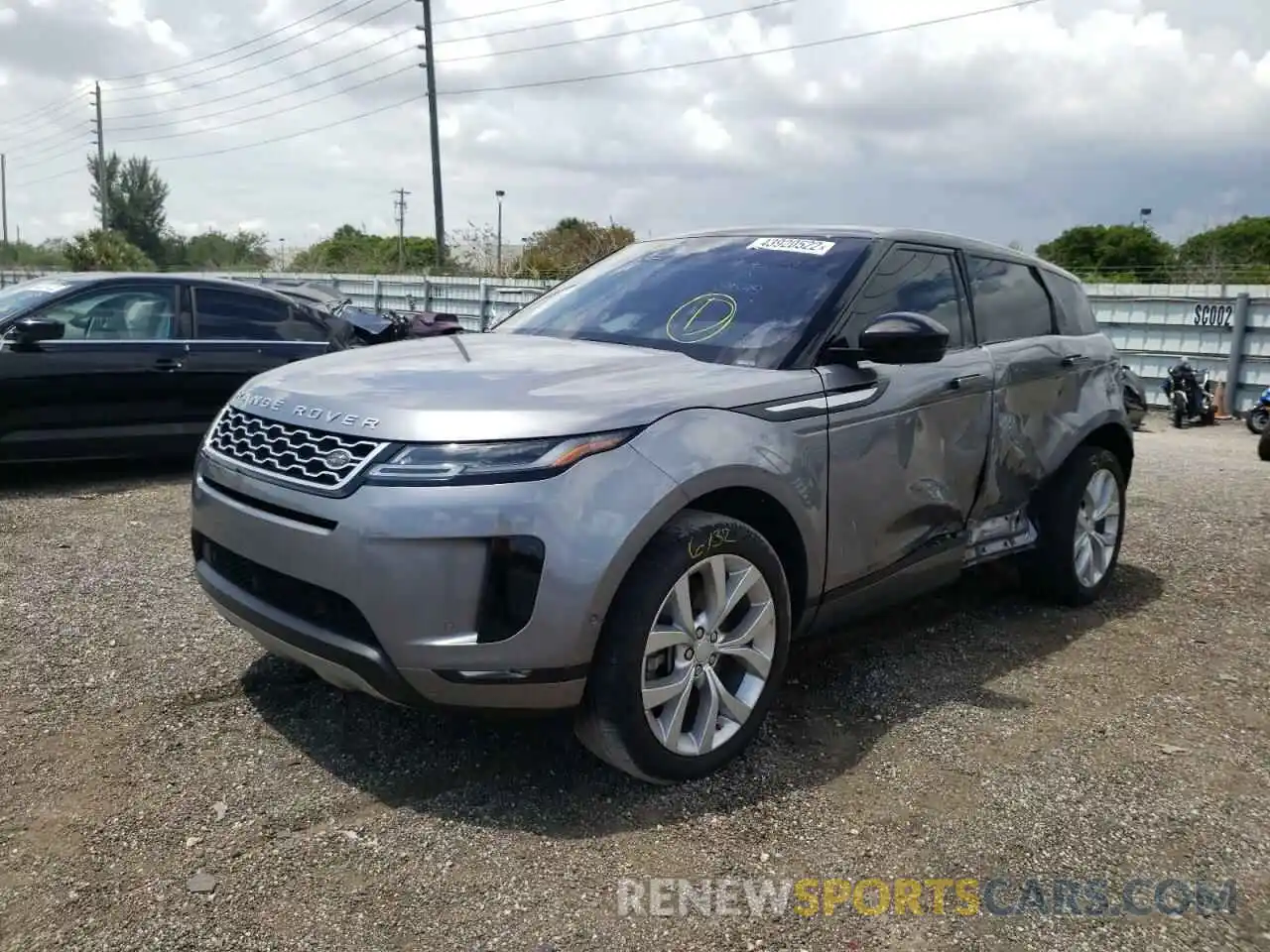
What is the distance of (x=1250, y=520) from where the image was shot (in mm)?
6750

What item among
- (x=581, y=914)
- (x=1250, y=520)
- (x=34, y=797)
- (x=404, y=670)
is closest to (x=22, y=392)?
(x=34, y=797)

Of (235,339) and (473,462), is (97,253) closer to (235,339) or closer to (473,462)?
(235,339)

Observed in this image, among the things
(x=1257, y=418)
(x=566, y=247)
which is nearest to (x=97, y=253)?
(x=566, y=247)

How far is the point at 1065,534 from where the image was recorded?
4.66 meters

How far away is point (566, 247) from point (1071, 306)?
23375 millimetres

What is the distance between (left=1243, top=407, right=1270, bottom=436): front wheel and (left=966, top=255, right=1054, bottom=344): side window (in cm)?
981

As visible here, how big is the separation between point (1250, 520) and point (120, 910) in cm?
665

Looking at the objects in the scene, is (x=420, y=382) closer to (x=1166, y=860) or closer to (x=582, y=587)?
(x=582, y=587)

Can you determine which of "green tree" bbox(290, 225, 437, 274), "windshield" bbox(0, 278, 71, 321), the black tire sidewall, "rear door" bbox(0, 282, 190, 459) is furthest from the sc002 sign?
"green tree" bbox(290, 225, 437, 274)

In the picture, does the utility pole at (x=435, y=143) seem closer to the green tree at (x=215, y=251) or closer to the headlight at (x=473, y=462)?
the green tree at (x=215, y=251)

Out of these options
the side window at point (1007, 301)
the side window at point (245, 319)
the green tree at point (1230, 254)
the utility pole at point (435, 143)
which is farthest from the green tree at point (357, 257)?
the side window at point (1007, 301)

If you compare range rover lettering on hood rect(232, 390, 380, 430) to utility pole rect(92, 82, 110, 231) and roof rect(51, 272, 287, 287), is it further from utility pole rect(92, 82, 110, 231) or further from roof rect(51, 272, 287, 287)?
utility pole rect(92, 82, 110, 231)

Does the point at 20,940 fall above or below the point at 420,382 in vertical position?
below

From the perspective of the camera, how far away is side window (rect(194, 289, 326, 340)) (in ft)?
24.7
